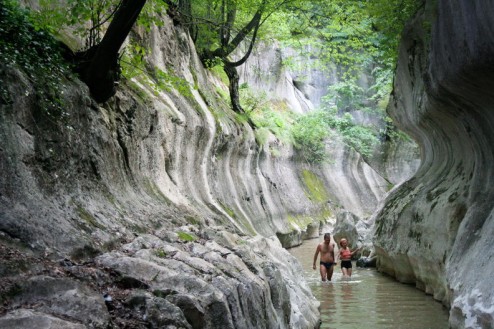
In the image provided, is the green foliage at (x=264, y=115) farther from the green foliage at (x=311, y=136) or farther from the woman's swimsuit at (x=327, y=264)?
the woman's swimsuit at (x=327, y=264)

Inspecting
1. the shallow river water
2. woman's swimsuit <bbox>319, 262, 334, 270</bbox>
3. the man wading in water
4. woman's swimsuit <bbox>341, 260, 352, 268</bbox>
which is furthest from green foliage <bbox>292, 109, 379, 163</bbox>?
the shallow river water

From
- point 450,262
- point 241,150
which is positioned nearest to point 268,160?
point 241,150

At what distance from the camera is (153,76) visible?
12.7m

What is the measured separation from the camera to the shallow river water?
30.8 feet

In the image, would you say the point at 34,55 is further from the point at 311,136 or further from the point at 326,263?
the point at 311,136

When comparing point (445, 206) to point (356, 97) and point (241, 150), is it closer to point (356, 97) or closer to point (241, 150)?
point (241, 150)

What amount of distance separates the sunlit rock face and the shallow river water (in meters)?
0.42

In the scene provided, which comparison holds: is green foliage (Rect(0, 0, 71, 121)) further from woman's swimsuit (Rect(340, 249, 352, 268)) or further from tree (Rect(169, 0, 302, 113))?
tree (Rect(169, 0, 302, 113))

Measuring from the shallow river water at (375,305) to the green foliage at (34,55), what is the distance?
5.85 metres

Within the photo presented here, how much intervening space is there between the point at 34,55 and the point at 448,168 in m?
9.62

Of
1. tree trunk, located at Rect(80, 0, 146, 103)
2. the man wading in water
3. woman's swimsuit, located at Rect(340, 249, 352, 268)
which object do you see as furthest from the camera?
woman's swimsuit, located at Rect(340, 249, 352, 268)

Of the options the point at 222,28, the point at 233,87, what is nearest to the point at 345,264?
the point at 222,28

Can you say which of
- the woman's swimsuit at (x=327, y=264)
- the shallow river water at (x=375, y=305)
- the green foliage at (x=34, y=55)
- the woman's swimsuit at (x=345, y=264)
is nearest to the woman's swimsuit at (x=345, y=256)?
the woman's swimsuit at (x=345, y=264)

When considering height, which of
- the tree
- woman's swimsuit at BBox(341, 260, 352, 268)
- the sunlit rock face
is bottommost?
woman's swimsuit at BBox(341, 260, 352, 268)
